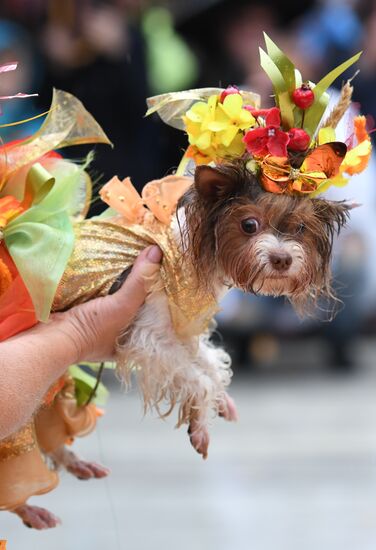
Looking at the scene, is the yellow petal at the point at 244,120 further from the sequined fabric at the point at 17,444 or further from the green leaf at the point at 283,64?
the sequined fabric at the point at 17,444

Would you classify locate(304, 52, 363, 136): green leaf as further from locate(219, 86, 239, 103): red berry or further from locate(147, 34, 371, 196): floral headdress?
locate(219, 86, 239, 103): red berry

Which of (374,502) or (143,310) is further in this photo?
(374,502)

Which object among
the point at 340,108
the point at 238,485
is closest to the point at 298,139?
the point at 340,108

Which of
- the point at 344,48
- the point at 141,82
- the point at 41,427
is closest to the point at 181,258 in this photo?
the point at 41,427

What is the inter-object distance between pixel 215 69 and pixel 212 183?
4146 millimetres

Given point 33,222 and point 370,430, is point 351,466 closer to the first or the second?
point 370,430

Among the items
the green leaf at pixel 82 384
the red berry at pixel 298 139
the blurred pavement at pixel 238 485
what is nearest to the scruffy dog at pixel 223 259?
the red berry at pixel 298 139

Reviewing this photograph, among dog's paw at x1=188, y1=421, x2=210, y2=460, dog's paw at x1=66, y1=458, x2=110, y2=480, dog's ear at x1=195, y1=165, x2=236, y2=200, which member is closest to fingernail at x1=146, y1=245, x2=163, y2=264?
dog's ear at x1=195, y1=165, x2=236, y2=200

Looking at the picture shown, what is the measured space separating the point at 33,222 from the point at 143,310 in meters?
0.34

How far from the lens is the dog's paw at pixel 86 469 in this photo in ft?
10.3

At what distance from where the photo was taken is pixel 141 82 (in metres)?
5.79

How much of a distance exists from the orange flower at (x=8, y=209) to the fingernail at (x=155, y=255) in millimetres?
337

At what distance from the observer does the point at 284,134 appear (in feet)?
7.95

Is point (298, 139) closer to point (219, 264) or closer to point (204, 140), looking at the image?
point (204, 140)
